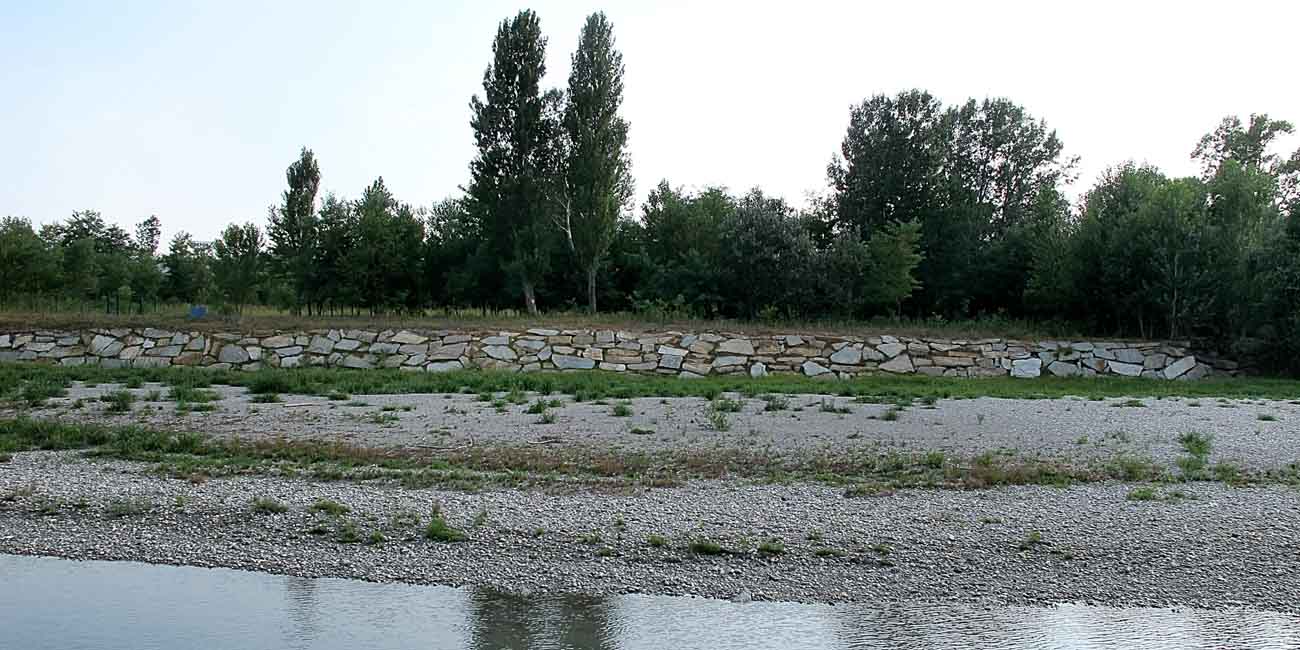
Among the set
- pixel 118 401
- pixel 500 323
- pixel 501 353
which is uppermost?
pixel 500 323

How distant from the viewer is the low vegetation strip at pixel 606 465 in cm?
1020

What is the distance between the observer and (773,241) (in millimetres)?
30062

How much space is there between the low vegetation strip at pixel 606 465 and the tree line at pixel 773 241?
17.6 meters

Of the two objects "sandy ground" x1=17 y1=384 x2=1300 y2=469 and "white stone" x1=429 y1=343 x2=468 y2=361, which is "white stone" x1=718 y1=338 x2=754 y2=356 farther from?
"sandy ground" x1=17 y1=384 x2=1300 y2=469

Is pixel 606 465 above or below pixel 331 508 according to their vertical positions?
above

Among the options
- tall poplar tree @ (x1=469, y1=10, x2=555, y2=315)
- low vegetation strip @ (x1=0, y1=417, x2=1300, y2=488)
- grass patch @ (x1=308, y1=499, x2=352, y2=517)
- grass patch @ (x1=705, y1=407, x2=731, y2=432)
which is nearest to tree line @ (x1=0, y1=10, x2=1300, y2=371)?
tall poplar tree @ (x1=469, y1=10, x2=555, y2=315)

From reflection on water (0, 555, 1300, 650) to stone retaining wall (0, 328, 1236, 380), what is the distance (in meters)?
17.9

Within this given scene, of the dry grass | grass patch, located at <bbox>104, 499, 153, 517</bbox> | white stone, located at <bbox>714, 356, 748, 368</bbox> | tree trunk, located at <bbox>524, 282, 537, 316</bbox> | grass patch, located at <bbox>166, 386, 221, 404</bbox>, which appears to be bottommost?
grass patch, located at <bbox>104, 499, 153, 517</bbox>

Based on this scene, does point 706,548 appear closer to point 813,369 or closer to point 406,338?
point 813,369

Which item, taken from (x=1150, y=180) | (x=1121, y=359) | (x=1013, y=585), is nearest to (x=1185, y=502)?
(x=1013, y=585)

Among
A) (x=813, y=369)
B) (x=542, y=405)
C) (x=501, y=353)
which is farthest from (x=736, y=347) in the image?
(x=542, y=405)

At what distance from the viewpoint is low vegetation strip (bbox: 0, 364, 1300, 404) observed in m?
18.8

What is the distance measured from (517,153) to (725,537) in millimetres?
26442

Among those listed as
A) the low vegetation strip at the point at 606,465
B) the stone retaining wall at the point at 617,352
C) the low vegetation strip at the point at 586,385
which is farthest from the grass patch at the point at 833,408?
the stone retaining wall at the point at 617,352
